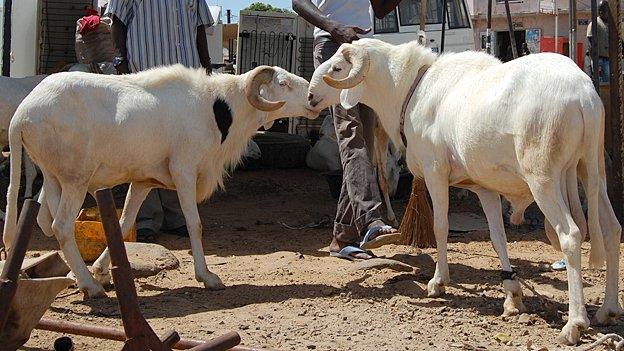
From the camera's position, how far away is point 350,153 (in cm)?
807

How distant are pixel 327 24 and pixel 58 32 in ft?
22.9

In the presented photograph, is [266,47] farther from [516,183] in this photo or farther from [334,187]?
[516,183]

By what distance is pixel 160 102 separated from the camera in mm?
7070

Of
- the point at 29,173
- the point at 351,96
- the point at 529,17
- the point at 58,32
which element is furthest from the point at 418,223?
the point at 529,17

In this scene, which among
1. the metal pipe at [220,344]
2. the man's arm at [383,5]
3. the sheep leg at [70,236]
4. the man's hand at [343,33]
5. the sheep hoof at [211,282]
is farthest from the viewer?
the man's arm at [383,5]

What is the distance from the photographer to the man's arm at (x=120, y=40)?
356 inches

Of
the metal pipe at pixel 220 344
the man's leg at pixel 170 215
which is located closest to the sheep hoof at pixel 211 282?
the man's leg at pixel 170 215

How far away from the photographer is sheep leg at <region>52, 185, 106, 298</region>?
672 centimetres

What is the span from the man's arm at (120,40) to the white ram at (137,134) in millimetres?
1889

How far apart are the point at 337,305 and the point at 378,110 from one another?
164 centimetres

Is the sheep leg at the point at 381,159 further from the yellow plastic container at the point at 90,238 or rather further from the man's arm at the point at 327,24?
the yellow plastic container at the point at 90,238

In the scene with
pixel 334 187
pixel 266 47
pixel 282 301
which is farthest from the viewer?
pixel 266 47

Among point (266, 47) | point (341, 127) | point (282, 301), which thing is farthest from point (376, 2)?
point (266, 47)

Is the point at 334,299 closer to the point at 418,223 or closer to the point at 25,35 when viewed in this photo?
the point at 418,223
